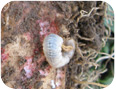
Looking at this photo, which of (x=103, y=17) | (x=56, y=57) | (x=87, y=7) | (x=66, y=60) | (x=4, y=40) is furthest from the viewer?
(x=103, y=17)

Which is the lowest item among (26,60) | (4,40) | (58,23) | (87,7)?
(26,60)

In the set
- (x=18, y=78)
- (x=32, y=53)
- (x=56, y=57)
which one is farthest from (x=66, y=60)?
(x=18, y=78)

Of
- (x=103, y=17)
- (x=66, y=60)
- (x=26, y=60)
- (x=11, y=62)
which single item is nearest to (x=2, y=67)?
(x=11, y=62)

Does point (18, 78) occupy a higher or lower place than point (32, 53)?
lower

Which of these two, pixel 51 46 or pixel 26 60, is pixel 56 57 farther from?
pixel 26 60

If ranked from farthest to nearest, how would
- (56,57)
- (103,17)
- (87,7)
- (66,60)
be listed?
1. (103,17)
2. (87,7)
3. (66,60)
4. (56,57)

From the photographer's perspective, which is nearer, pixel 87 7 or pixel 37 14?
pixel 37 14
